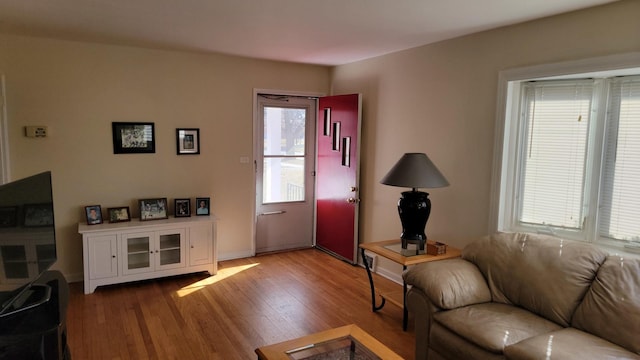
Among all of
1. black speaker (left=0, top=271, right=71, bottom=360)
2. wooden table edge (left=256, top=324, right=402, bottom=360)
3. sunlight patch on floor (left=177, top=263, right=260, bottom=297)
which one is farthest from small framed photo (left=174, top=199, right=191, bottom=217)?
wooden table edge (left=256, top=324, right=402, bottom=360)

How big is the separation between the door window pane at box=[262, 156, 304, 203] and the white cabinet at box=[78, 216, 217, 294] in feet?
3.40

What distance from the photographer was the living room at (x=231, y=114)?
349 centimetres

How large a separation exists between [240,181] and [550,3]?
3586 mm

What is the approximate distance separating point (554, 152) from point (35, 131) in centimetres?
450

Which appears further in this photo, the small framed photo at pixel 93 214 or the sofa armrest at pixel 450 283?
the small framed photo at pixel 93 214

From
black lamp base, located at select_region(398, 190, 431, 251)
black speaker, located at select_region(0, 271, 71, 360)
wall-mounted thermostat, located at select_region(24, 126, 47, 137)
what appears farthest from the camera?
wall-mounted thermostat, located at select_region(24, 126, 47, 137)

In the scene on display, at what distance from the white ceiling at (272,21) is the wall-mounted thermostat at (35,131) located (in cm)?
85

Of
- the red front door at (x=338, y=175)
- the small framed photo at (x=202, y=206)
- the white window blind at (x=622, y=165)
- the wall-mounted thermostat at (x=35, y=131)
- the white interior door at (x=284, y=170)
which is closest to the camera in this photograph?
the white window blind at (x=622, y=165)

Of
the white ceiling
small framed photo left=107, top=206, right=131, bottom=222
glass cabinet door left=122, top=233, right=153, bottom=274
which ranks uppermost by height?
the white ceiling

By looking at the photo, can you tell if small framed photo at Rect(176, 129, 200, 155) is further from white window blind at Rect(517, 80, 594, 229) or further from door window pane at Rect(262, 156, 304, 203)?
white window blind at Rect(517, 80, 594, 229)

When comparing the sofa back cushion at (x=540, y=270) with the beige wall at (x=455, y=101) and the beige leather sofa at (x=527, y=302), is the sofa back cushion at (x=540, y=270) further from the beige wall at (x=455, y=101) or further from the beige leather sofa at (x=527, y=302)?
the beige wall at (x=455, y=101)

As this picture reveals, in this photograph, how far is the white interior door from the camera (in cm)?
530

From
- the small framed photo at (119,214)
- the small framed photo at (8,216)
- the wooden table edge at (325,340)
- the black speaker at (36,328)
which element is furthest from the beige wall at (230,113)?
the small framed photo at (8,216)

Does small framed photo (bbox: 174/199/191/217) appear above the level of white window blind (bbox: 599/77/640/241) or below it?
below
